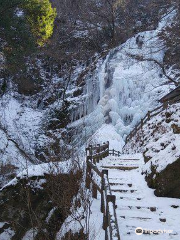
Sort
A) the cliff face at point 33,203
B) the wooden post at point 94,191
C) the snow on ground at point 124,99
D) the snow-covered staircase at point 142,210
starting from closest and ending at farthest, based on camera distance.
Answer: the snow-covered staircase at point 142,210 < the wooden post at point 94,191 < the cliff face at point 33,203 < the snow on ground at point 124,99

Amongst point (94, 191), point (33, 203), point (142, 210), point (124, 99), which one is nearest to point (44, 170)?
point (33, 203)

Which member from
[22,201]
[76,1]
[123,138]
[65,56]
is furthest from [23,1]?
[76,1]

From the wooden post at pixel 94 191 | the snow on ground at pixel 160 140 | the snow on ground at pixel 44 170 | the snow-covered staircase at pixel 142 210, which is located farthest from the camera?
the snow on ground at pixel 44 170

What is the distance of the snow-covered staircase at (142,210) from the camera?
5.32m

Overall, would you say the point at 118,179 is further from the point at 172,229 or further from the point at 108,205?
→ the point at 108,205

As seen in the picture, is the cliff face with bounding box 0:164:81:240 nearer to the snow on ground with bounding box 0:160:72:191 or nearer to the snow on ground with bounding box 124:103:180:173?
the snow on ground with bounding box 0:160:72:191

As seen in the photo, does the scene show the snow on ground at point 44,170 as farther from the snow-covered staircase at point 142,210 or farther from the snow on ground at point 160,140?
the snow on ground at point 160,140

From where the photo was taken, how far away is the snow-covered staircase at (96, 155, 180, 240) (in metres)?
5.32

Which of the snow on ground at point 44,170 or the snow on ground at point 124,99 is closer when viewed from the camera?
the snow on ground at point 44,170

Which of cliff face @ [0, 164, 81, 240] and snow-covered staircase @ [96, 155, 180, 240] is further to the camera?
cliff face @ [0, 164, 81, 240]

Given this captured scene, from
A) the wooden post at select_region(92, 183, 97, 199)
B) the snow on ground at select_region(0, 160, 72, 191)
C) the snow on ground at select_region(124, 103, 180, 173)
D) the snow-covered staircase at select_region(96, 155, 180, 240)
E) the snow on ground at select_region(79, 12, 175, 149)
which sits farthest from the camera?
the snow on ground at select_region(79, 12, 175, 149)

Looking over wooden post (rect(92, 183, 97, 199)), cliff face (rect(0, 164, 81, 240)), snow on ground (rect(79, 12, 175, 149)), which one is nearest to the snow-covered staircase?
wooden post (rect(92, 183, 97, 199))

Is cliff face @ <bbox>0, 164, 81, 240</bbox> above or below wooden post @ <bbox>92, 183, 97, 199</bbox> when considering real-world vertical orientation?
below

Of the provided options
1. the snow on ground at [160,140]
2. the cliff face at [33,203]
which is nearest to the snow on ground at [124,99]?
the snow on ground at [160,140]
